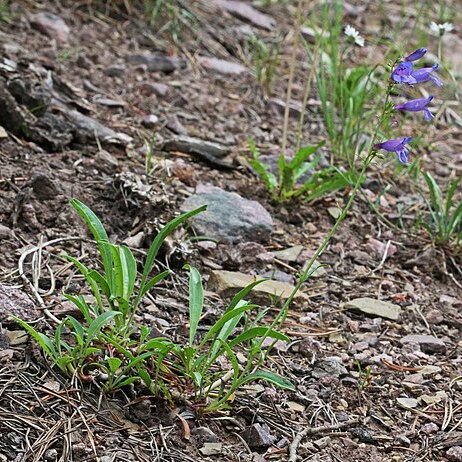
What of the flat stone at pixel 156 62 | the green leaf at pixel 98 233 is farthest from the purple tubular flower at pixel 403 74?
the flat stone at pixel 156 62

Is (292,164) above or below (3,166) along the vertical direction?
above

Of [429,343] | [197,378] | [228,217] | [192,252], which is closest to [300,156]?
[228,217]

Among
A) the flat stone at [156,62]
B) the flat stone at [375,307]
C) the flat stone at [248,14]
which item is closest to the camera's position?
the flat stone at [375,307]

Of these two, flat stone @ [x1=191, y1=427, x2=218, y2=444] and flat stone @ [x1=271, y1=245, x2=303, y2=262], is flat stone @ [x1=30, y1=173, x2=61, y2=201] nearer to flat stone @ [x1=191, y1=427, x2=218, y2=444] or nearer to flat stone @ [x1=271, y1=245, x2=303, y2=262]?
flat stone @ [x1=271, y1=245, x2=303, y2=262]

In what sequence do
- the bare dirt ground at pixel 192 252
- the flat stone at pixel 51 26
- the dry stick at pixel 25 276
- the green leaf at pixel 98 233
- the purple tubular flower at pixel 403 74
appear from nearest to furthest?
the purple tubular flower at pixel 403 74
the bare dirt ground at pixel 192 252
the green leaf at pixel 98 233
the dry stick at pixel 25 276
the flat stone at pixel 51 26

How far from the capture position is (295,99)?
15.4 feet

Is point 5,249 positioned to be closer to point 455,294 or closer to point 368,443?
point 368,443

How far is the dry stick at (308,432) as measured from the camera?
219cm

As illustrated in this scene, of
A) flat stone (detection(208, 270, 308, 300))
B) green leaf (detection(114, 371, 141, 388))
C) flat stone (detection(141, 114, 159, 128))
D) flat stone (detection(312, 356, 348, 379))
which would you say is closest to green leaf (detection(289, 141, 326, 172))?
flat stone (detection(208, 270, 308, 300))

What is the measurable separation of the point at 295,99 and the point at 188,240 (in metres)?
1.86

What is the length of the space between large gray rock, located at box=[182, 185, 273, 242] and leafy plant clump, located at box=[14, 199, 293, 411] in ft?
2.61

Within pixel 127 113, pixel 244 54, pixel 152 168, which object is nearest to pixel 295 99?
pixel 244 54

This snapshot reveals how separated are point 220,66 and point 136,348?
270 cm

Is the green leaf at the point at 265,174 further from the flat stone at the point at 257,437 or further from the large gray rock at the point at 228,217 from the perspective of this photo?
the flat stone at the point at 257,437
